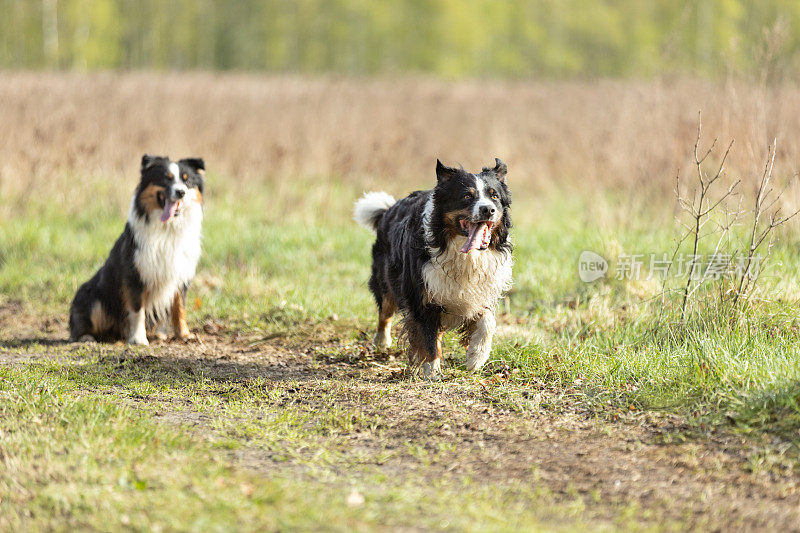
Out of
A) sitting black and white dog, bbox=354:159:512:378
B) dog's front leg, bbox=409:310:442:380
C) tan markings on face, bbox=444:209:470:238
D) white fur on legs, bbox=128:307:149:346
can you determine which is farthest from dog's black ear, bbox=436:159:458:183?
white fur on legs, bbox=128:307:149:346

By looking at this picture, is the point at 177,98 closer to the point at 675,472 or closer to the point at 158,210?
the point at 158,210

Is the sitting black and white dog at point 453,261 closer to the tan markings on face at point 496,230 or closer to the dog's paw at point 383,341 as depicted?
the tan markings on face at point 496,230

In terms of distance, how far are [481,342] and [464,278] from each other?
1.52 feet

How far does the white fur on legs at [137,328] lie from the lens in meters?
6.44

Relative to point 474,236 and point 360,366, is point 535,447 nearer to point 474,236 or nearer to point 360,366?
point 474,236

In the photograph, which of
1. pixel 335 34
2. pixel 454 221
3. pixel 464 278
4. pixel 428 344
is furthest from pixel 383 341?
pixel 335 34

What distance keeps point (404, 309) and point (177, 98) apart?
9856 mm

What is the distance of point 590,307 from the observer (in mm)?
6379

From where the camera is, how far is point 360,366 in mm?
5711

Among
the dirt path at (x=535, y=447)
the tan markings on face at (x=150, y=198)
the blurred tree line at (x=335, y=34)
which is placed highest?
the blurred tree line at (x=335, y=34)

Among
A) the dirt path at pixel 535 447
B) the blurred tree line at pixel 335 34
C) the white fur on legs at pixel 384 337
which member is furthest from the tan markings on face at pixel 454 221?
the blurred tree line at pixel 335 34

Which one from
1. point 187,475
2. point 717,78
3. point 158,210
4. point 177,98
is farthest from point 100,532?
point 177,98

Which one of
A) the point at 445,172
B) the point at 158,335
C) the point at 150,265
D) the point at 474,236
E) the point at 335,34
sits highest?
the point at 335,34

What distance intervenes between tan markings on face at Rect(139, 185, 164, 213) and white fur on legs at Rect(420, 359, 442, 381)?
2543 millimetres
